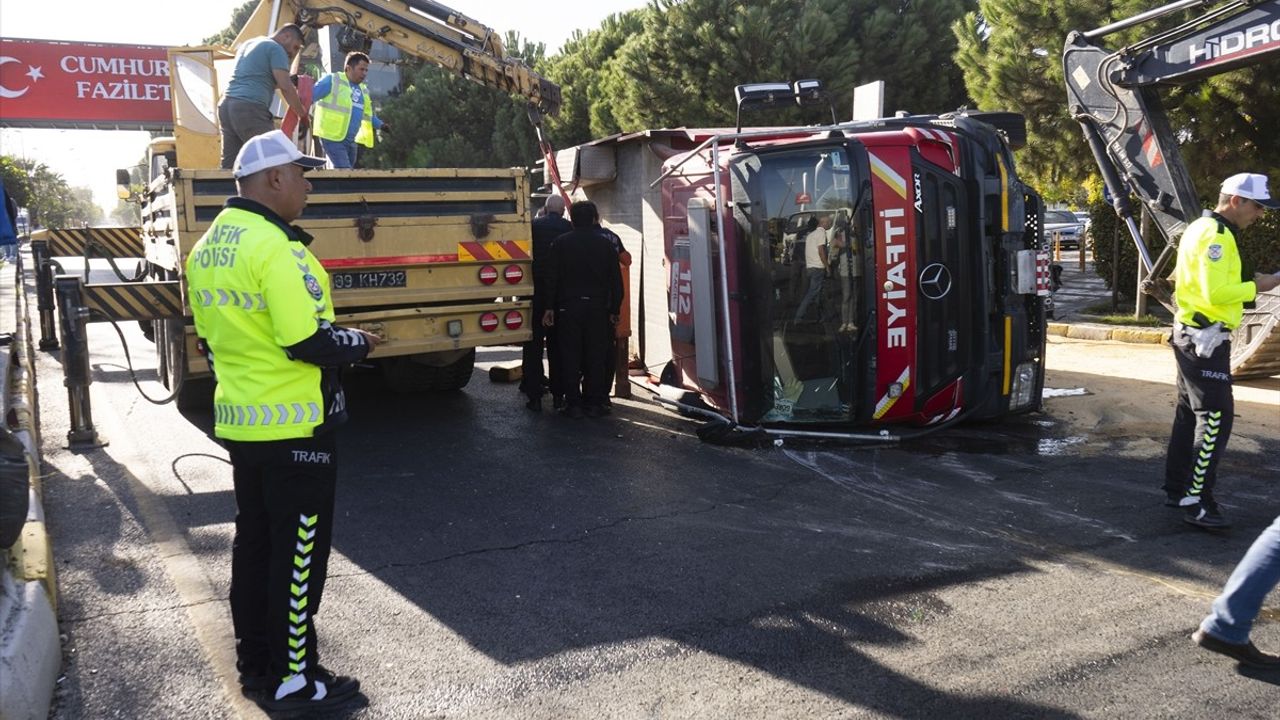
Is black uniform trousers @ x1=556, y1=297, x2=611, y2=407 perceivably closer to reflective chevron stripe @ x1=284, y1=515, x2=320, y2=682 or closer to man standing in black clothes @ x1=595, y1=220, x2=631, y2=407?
man standing in black clothes @ x1=595, y1=220, x2=631, y2=407

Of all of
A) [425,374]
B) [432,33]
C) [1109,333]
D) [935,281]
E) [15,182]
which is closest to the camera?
[935,281]

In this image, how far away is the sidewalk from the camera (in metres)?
12.2

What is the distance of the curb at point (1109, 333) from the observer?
1203 cm

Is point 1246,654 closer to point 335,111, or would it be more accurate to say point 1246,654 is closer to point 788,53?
point 335,111

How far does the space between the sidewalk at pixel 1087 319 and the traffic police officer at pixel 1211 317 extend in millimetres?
6488

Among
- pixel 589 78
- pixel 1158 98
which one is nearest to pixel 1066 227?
pixel 589 78

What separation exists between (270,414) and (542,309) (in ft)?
16.8

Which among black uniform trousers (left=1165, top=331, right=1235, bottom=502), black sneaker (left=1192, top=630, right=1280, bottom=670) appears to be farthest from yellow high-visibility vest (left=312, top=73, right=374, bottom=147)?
black sneaker (left=1192, top=630, right=1280, bottom=670)

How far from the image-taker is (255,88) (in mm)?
7898

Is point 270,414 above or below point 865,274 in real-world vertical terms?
below

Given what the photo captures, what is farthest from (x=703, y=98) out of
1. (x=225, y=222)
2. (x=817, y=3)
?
(x=225, y=222)

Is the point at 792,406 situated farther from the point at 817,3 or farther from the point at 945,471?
the point at 817,3

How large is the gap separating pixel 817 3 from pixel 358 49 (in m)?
12.7

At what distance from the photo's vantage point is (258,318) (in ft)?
11.1
